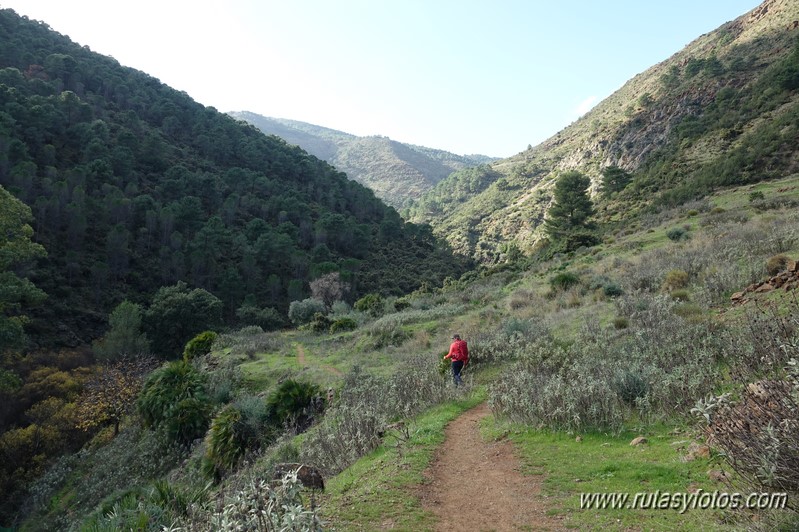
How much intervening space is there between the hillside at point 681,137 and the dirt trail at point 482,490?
38.6m

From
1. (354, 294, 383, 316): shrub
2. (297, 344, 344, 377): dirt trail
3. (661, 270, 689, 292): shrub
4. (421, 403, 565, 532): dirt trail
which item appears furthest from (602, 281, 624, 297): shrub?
(354, 294, 383, 316): shrub

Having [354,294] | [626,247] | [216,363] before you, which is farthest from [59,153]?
[626,247]

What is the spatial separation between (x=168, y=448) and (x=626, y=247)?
2380 cm

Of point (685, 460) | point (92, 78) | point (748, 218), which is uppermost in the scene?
point (92, 78)

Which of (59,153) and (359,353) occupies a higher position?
(59,153)

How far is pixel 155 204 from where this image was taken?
5394cm

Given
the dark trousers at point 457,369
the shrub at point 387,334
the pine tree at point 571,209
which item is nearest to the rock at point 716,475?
the dark trousers at point 457,369

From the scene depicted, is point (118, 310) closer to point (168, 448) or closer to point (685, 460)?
point (168, 448)

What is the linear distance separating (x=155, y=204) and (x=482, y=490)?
5884 centimetres

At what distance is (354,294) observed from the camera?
183 ft

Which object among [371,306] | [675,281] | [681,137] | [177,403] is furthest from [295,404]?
[681,137]

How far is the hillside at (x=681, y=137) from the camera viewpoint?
125 feet

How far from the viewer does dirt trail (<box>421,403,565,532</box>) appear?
4.39m

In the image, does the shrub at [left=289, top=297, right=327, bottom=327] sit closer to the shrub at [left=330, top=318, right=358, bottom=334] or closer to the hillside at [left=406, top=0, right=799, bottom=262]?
the shrub at [left=330, top=318, right=358, bottom=334]
